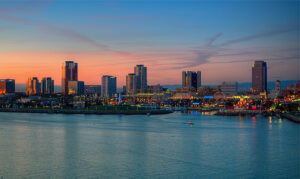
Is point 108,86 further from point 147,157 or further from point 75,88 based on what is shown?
point 147,157

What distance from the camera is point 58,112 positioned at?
43.0 meters

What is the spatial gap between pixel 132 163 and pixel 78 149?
325 centimetres

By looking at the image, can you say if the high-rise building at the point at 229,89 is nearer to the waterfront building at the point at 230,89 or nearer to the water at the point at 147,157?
the waterfront building at the point at 230,89

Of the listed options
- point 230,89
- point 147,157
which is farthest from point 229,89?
point 147,157

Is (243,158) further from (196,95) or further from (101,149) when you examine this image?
(196,95)

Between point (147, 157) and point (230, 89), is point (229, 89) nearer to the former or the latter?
point (230, 89)

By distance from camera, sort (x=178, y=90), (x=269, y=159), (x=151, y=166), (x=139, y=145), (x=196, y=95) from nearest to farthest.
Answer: (x=151, y=166) → (x=269, y=159) → (x=139, y=145) → (x=196, y=95) → (x=178, y=90)

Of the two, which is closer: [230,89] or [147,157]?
[147,157]

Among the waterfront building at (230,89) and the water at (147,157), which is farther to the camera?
the waterfront building at (230,89)

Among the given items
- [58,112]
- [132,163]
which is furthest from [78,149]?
[58,112]

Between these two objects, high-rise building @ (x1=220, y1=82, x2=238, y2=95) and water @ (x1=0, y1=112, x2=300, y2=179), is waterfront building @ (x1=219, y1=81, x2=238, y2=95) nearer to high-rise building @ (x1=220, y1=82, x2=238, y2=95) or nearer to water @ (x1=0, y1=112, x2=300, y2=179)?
high-rise building @ (x1=220, y1=82, x2=238, y2=95)

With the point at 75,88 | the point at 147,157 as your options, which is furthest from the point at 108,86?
the point at 147,157

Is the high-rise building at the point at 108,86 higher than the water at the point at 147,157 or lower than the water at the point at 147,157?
higher

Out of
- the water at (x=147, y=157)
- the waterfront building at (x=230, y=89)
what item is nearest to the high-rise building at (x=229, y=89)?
the waterfront building at (x=230, y=89)
